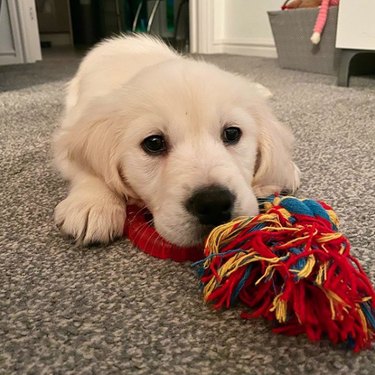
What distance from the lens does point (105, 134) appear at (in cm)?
91

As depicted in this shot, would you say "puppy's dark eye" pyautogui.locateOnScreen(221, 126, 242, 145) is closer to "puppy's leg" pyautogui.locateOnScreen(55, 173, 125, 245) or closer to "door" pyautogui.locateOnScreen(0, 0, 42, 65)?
"puppy's leg" pyautogui.locateOnScreen(55, 173, 125, 245)

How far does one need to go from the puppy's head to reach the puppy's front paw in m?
0.06

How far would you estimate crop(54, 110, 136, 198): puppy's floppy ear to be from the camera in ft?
2.99

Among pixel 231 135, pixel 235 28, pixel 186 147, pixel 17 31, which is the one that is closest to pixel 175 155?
pixel 186 147

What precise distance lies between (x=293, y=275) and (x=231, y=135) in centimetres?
42

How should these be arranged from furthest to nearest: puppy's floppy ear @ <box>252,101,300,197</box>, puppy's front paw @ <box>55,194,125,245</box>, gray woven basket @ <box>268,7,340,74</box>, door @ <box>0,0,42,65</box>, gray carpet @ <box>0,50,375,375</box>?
door @ <box>0,0,42,65</box>
gray woven basket @ <box>268,7,340,74</box>
puppy's floppy ear @ <box>252,101,300,197</box>
puppy's front paw @ <box>55,194,125,245</box>
gray carpet @ <box>0,50,375,375</box>

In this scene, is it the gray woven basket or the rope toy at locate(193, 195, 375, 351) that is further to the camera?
the gray woven basket

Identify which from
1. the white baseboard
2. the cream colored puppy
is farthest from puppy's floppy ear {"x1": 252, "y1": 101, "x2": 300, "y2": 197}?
Answer: the white baseboard

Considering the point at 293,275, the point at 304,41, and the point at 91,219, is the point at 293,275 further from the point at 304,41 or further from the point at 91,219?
the point at 304,41

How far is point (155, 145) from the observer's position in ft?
2.84

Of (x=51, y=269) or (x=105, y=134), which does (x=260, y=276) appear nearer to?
(x=51, y=269)

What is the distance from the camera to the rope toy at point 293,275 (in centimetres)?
53

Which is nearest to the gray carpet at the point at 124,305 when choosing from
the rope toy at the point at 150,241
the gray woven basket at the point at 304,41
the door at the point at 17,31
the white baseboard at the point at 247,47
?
the rope toy at the point at 150,241

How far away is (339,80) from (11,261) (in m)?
2.15
